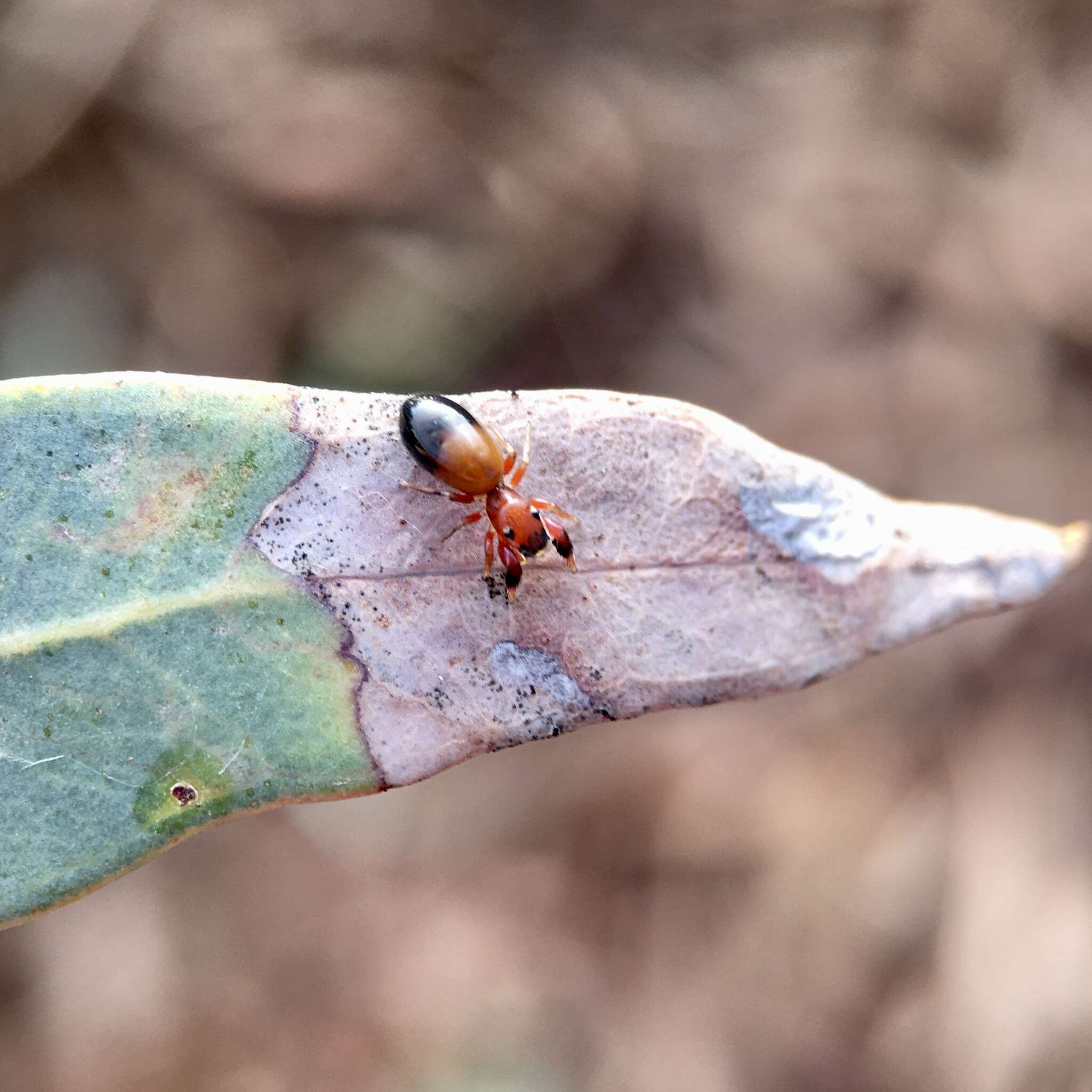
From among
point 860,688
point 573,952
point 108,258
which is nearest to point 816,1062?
point 573,952

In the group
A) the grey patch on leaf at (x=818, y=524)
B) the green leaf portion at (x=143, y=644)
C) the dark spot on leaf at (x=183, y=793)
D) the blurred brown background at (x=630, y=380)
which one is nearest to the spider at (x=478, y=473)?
the green leaf portion at (x=143, y=644)

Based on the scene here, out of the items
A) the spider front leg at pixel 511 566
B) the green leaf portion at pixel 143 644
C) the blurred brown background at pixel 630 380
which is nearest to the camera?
the green leaf portion at pixel 143 644

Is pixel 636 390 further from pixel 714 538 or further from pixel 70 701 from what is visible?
pixel 70 701

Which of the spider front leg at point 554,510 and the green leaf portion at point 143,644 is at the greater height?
the spider front leg at point 554,510

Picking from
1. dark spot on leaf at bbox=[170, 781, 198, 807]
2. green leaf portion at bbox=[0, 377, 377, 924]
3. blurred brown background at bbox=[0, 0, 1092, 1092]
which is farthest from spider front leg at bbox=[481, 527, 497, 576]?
blurred brown background at bbox=[0, 0, 1092, 1092]

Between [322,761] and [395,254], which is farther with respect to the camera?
[395,254]

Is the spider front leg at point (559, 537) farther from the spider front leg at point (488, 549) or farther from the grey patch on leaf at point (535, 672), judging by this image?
the grey patch on leaf at point (535, 672)

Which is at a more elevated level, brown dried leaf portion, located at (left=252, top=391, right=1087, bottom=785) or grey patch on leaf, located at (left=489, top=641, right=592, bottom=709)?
brown dried leaf portion, located at (left=252, top=391, right=1087, bottom=785)

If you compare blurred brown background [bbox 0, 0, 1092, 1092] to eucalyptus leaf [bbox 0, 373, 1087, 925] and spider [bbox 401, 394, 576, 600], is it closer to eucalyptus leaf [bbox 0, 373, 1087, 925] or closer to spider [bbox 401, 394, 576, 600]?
spider [bbox 401, 394, 576, 600]

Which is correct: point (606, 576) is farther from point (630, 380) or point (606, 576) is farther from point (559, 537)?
point (630, 380)
